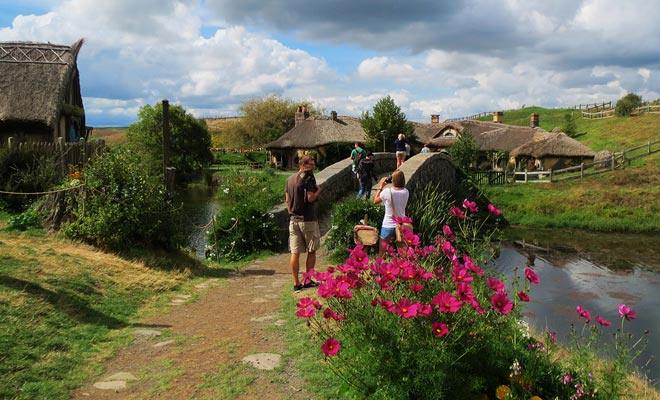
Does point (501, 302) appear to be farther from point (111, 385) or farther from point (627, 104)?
point (627, 104)

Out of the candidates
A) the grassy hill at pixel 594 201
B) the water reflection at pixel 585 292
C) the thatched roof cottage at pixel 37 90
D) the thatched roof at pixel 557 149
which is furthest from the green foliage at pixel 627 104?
the thatched roof cottage at pixel 37 90

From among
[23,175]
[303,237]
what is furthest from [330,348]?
[23,175]

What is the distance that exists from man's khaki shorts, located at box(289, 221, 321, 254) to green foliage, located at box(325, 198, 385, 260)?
2.67 metres

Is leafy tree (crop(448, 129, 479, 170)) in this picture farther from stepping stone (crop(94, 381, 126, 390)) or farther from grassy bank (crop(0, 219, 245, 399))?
stepping stone (crop(94, 381, 126, 390))

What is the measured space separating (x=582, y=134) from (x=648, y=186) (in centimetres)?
2419

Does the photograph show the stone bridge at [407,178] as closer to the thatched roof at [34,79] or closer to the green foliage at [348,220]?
the green foliage at [348,220]

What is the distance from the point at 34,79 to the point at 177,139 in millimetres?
20751

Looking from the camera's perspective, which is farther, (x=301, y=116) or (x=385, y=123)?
(x=301, y=116)

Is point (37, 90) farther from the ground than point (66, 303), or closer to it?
farther from the ground

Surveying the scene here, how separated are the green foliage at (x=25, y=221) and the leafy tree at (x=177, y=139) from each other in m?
29.3

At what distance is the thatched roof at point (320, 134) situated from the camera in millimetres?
44531

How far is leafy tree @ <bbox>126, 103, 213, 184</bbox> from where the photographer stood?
127 feet

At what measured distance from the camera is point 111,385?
13.6 feet

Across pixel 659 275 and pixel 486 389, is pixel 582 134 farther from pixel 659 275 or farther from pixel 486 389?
pixel 486 389
